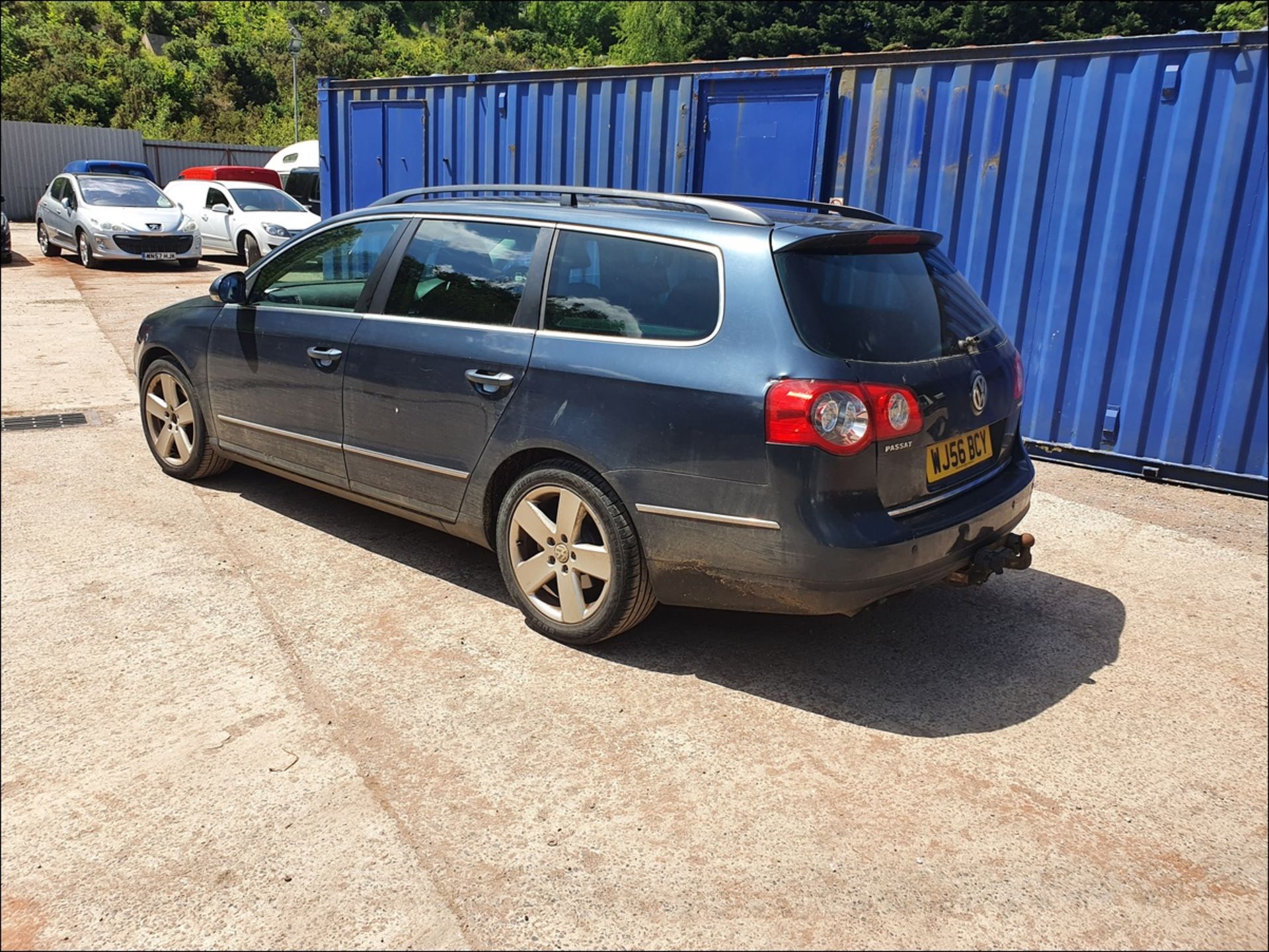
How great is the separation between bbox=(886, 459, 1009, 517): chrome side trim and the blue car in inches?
0.5

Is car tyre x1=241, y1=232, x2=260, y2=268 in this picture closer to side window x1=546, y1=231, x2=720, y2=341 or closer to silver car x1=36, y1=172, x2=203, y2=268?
silver car x1=36, y1=172, x2=203, y2=268

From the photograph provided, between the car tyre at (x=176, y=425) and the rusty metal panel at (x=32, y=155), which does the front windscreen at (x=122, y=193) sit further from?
the car tyre at (x=176, y=425)

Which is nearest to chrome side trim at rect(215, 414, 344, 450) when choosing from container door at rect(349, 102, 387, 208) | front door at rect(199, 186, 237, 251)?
container door at rect(349, 102, 387, 208)

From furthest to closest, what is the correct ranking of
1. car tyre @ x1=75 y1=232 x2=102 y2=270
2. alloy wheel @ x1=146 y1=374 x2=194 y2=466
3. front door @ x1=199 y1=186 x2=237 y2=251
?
front door @ x1=199 y1=186 x2=237 y2=251 < car tyre @ x1=75 y1=232 x2=102 y2=270 < alloy wheel @ x1=146 y1=374 x2=194 y2=466

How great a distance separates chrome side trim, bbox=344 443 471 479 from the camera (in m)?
4.20

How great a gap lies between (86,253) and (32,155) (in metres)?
3.68

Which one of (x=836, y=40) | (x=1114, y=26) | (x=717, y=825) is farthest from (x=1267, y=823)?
(x=836, y=40)

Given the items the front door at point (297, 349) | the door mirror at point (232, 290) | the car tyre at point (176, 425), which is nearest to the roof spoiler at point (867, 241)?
the front door at point (297, 349)

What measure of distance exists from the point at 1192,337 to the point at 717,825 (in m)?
5.20

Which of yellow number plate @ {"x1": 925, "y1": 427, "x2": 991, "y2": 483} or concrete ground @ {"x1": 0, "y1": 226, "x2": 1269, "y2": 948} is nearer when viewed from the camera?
concrete ground @ {"x1": 0, "y1": 226, "x2": 1269, "y2": 948}

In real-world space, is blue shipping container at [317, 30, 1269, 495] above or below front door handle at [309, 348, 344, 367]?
above

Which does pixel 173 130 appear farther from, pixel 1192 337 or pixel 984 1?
pixel 1192 337

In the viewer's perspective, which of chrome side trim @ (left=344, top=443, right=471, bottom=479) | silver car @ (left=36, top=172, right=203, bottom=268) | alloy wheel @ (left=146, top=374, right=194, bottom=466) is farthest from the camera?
silver car @ (left=36, top=172, right=203, bottom=268)

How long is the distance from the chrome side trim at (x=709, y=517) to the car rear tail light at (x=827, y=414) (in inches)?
10.8
